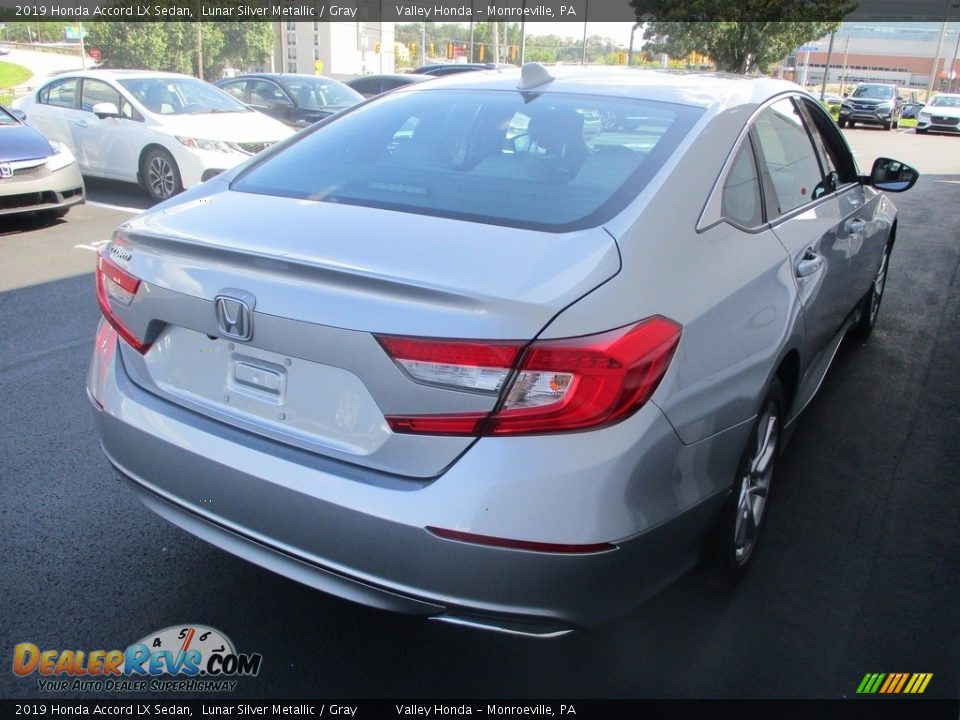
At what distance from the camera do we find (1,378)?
14.8 feet

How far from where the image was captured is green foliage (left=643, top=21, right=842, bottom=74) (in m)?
29.3

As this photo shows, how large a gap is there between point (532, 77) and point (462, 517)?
187 centimetres

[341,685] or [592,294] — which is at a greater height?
[592,294]

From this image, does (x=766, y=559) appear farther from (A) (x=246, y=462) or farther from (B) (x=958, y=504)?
(A) (x=246, y=462)

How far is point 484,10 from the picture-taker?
168ft

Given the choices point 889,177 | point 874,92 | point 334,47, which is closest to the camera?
point 889,177

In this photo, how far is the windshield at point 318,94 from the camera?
13320mm

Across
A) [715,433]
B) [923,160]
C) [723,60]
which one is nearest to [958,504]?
[715,433]

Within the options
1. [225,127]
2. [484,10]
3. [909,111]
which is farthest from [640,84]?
[484,10]

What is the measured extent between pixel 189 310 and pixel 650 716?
1658 millimetres

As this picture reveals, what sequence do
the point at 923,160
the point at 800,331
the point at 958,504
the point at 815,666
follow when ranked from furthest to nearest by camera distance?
the point at 923,160 → the point at 958,504 → the point at 800,331 → the point at 815,666

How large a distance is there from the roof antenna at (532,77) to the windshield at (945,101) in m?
31.7

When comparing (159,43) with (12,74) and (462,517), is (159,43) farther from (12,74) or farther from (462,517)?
(462,517)

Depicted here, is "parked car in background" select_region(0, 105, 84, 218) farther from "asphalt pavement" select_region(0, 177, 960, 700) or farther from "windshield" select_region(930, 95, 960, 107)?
"windshield" select_region(930, 95, 960, 107)
